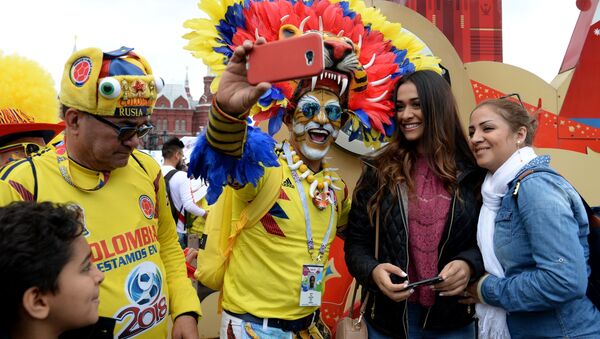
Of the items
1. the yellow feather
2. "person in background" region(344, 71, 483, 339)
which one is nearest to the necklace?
"person in background" region(344, 71, 483, 339)

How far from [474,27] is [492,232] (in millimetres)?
3364

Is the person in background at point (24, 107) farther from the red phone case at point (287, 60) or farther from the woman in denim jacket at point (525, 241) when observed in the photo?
the woman in denim jacket at point (525, 241)

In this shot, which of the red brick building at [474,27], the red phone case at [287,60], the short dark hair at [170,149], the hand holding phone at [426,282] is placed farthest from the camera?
the short dark hair at [170,149]

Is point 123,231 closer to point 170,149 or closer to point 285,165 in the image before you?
point 285,165

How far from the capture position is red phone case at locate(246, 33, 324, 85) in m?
1.38

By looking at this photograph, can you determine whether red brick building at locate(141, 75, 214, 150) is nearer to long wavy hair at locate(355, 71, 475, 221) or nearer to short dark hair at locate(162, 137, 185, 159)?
short dark hair at locate(162, 137, 185, 159)

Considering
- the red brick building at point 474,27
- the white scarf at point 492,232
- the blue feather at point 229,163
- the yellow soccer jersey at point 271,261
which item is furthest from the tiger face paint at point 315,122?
the red brick building at point 474,27

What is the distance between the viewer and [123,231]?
5.99 feet

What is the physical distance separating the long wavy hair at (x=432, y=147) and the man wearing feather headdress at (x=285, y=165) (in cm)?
27

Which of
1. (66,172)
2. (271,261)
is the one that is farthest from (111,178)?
(271,261)

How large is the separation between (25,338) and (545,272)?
1750mm

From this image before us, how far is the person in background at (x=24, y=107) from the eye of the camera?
2.69 metres

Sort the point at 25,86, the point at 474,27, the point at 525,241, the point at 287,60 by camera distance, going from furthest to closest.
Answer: the point at 474,27
the point at 25,86
the point at 525,241
the point at 287,60

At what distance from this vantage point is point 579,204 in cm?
201
